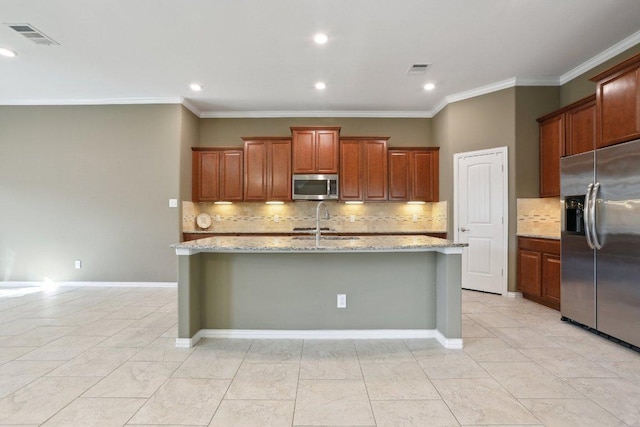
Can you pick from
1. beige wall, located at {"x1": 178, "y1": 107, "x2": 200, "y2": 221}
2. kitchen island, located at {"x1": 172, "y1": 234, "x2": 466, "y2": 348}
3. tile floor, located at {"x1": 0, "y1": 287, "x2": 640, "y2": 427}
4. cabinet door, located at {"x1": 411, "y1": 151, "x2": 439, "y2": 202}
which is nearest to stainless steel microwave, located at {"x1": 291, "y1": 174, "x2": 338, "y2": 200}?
cabinet door, located at {"x1": 411, "y1": 151, "x2": 439, "y2": 202}

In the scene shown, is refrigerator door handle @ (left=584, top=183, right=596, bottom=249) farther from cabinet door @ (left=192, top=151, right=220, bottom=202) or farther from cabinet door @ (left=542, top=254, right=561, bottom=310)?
cabinet door @ (left=192, top=151, right=220, bottom=202)

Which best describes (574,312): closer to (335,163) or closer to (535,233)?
(535,233)

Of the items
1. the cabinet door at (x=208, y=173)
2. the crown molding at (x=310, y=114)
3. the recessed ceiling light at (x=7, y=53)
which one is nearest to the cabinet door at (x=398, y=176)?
the crown molding at (x=310, y=114)

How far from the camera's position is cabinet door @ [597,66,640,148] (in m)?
2.65

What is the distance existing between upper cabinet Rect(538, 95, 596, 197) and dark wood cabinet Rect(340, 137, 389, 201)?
2211mm

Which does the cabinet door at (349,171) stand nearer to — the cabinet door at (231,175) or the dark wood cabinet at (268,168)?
the dark wood cabinet at (268,168)

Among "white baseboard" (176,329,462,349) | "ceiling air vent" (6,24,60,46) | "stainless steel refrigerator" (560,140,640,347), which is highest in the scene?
"ceiling air vent" (6,24,60,46)

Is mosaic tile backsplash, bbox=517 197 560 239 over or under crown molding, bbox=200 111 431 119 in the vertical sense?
under

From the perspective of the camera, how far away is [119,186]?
5.07 m

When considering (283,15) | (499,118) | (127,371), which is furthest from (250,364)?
(499,118)

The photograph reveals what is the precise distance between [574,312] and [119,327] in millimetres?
4584

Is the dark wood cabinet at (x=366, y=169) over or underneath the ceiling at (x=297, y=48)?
underneath

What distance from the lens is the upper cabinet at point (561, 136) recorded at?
3.50 meters

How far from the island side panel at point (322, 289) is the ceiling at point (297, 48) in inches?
87.3
